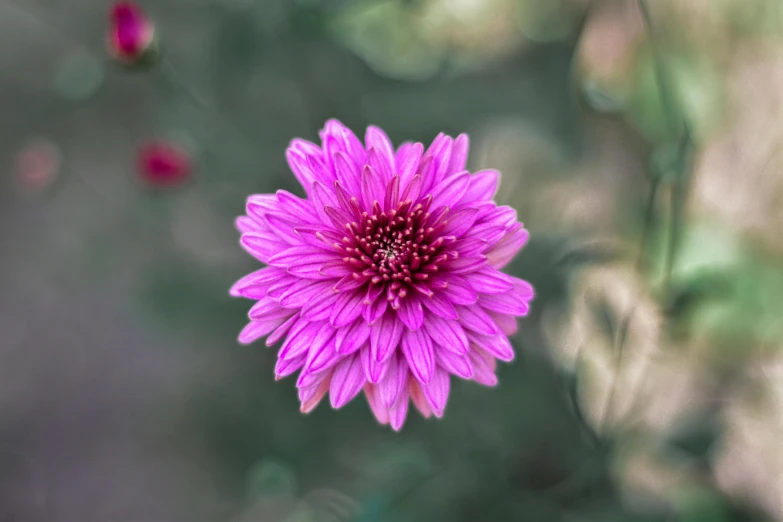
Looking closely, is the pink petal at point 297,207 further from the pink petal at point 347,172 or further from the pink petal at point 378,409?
the pink petal at point 378,409

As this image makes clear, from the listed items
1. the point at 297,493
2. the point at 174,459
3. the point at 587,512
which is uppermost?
the point at 174,459

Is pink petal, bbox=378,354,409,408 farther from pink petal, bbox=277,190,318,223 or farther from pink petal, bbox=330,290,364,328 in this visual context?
pink petal, bbox=277,190,318,223

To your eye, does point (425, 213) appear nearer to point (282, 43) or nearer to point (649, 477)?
point (282, 43)

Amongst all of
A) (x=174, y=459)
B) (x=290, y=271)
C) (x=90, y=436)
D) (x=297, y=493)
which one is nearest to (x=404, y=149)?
(x=290, y=271)

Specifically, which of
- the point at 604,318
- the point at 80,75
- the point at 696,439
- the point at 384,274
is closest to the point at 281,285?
the point at 384,274

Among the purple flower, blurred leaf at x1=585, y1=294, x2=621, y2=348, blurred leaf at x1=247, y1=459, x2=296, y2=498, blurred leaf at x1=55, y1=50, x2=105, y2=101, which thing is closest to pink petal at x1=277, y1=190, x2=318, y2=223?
the purple flower

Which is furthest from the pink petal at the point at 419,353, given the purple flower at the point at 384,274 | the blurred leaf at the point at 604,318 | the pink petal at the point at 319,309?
the blurred leaf at the point at 604,318

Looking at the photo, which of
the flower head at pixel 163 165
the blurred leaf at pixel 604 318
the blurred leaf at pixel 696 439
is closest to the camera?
the blurred leaf at pixel 604 318
